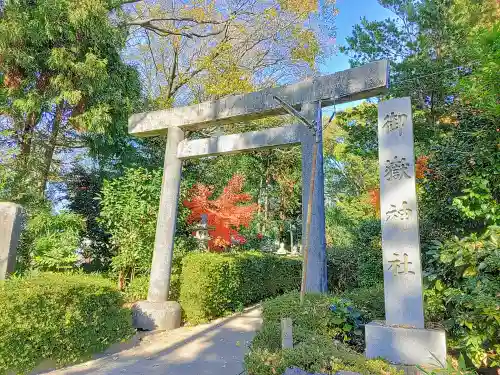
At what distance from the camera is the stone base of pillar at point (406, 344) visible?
351cm

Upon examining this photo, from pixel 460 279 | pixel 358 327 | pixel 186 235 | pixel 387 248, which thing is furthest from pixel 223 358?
pixel 186 235

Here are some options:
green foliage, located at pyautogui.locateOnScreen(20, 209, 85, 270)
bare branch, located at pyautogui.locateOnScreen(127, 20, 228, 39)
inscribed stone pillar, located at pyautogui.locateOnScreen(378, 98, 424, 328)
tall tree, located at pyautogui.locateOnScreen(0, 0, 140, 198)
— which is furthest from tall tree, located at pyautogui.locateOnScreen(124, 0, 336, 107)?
inscribed stone pillar, located at pyautogui.locateOnScreen(378, 98, 424, 328)

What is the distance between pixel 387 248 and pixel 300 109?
3.07 meters

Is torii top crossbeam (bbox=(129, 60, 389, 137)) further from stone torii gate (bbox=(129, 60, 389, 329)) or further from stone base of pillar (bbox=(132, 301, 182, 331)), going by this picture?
stone base of pillar (bbox=(132, 301, 182, 331))

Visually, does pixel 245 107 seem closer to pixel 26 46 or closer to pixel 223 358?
pixel 223 358

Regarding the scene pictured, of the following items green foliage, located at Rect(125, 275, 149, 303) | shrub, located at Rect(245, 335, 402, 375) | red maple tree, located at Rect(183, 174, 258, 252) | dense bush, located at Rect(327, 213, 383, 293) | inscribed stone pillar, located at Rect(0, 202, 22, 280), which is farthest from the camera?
red maple tree, located at Rect(183, 174, 258, 252)

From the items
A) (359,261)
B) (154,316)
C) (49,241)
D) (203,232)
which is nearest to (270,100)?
(154,316)

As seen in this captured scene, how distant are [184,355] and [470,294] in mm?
3792

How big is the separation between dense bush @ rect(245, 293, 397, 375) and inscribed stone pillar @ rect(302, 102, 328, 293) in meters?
0.58

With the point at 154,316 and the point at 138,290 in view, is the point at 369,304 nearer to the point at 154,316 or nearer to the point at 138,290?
the point at 154,316

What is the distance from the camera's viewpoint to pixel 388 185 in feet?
13.7

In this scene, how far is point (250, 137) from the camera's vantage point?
6.56 metres

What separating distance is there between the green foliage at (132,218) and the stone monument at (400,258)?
5556 millimetres

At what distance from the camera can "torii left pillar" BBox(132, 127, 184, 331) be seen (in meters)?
6.56
